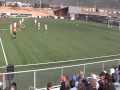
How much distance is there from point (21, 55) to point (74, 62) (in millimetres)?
5072

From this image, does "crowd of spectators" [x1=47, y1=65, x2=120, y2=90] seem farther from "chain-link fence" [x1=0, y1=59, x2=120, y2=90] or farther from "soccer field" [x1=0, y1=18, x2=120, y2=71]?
"soccer field" [x1=0, y1=18, x2=120, y2=71]

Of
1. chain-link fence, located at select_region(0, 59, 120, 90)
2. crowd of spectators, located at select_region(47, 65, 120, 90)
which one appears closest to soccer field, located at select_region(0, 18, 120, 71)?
chain-link fence, located at select_region(0, 59, 120, 90)

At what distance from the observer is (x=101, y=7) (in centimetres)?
14725

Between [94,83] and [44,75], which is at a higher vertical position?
[94,83]

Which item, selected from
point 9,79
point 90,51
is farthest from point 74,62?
point 9,79

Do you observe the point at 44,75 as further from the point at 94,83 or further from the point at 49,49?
the point at 49,49

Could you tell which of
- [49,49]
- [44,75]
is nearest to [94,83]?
[44,75]

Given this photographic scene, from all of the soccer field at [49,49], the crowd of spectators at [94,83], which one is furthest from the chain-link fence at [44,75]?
the soccer field at [49,49]

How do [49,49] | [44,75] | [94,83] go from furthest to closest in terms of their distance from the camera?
[49,49], [44,75], [94,83]

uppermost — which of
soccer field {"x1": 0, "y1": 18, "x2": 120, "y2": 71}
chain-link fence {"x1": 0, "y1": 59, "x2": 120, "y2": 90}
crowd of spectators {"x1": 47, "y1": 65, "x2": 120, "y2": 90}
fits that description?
crowd of spectators {"x1": 47, "y1": 65, "x2": 120, "y2": 90}

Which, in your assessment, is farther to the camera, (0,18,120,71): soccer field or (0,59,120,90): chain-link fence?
(0,18,120,71): soccer field

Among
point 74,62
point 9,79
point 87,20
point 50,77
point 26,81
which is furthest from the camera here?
point 87,20

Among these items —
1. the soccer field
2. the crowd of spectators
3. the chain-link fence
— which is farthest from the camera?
the soccer field

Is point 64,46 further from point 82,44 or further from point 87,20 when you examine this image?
point 87,20
